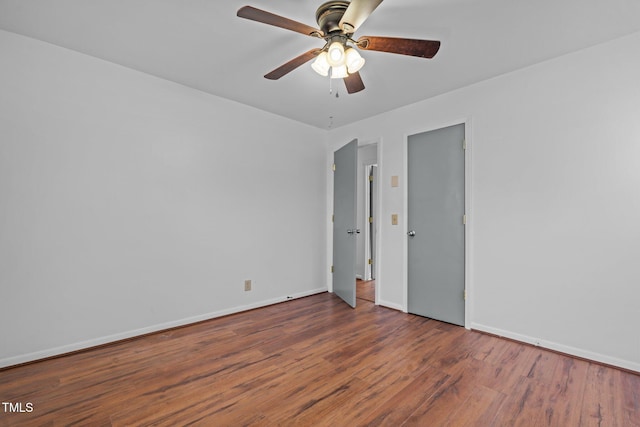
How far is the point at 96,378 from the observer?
2059 mm

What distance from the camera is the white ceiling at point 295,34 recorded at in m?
1.89

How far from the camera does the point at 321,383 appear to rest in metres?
2.01

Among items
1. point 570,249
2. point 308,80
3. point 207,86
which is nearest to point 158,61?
point 207,86

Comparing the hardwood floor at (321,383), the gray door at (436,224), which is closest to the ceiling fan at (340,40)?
the gray door at (436,224)

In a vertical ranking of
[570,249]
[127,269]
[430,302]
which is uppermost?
[570,249]

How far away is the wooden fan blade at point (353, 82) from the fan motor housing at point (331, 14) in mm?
367

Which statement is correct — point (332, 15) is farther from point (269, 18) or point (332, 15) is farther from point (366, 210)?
point (366, 210)

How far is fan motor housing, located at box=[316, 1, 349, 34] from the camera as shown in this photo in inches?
67.9

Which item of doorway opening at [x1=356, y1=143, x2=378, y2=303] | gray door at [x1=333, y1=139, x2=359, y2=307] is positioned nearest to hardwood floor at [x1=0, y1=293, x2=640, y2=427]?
gray door at [x1=333, y1=139, x2=359, y2=307]

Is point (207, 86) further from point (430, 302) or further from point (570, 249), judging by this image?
point (570, 249)

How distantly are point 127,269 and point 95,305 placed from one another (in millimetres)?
366

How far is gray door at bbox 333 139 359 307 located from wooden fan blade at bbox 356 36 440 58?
6.17ft

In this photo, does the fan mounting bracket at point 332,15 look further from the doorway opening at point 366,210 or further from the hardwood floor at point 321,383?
the doorway opening at point 366,210

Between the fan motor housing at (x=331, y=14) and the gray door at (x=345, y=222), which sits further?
the gray door at (x=345, y=222)
